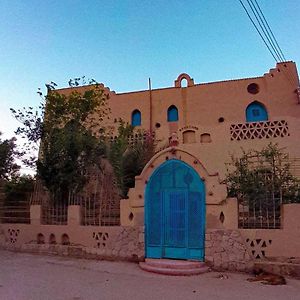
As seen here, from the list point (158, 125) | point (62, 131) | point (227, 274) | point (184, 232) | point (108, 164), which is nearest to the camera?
point (227, 274)

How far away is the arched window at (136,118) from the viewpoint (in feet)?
67.0

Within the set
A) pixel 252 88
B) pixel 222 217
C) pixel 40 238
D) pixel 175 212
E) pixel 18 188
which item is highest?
pixel 252 88

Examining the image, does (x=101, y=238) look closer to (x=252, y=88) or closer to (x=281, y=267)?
(x=281, y=267)

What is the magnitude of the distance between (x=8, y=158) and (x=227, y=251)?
1111 centimetres

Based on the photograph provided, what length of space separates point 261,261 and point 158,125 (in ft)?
40.8

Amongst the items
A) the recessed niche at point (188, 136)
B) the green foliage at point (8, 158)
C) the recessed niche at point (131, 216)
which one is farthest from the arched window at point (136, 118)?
the recessed niche at point (131, 216)

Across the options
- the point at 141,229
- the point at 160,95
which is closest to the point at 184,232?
the point at 141,229

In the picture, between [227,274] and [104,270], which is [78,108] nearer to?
[104,270]

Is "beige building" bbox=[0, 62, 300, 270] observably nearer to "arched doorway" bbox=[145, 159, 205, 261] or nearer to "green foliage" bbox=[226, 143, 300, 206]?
"arched doorway" bbox=[145, 159, 205, 261]

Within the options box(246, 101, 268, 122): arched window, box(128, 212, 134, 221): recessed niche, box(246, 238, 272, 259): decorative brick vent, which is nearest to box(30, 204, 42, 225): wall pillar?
box(128, 212, 134, 221): recessed niche

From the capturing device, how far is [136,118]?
811 inches

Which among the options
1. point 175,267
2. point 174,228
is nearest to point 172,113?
point 174,228

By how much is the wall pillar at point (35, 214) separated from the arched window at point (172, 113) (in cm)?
1017

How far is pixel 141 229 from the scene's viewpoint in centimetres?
965
